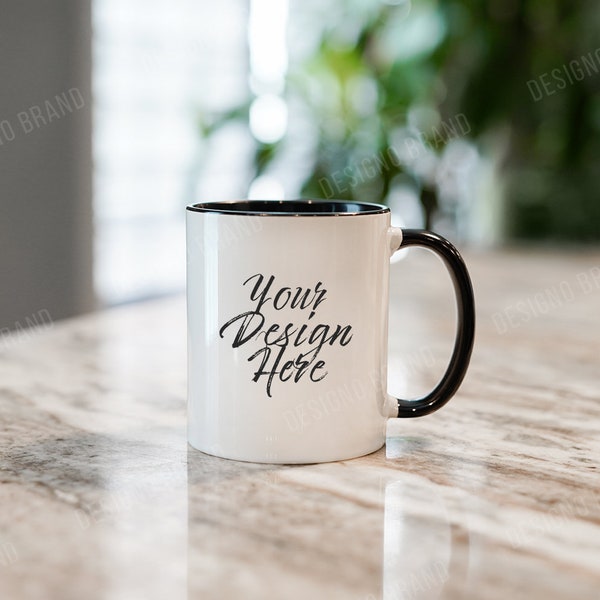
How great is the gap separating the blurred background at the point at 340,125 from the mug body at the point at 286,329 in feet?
5.35

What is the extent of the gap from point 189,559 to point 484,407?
0.38 meters

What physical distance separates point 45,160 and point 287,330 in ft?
6.44

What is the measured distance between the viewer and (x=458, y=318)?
0.61 metres

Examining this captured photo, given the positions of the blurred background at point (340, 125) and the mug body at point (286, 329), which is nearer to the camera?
the mug body at point (286, 329)

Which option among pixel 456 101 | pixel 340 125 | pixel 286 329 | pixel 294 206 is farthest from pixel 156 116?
pixel 286 329

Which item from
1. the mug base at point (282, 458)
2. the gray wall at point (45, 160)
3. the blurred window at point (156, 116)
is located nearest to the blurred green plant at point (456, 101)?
the gray wall at point (45, 160)

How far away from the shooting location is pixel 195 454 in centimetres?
59

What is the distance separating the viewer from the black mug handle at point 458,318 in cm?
59

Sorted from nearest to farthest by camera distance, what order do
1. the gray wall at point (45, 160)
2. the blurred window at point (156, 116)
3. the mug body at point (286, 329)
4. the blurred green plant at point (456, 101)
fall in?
1. the mug body at point (286, 329)
2. the gray wall at point (45, 160)
3. the blurred green plant at point (456, 101)
4. the blurred window at point (156, 116)

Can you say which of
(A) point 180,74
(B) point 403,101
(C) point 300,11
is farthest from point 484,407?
(A) point 180,74

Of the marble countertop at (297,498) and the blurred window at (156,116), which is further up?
the blurred window at (156,116)

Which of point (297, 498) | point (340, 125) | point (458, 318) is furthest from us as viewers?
point (340, 125)

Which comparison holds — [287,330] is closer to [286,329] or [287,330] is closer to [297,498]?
[286,329]

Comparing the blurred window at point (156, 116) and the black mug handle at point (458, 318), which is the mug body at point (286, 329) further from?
the blurred window at point (156, 116)
